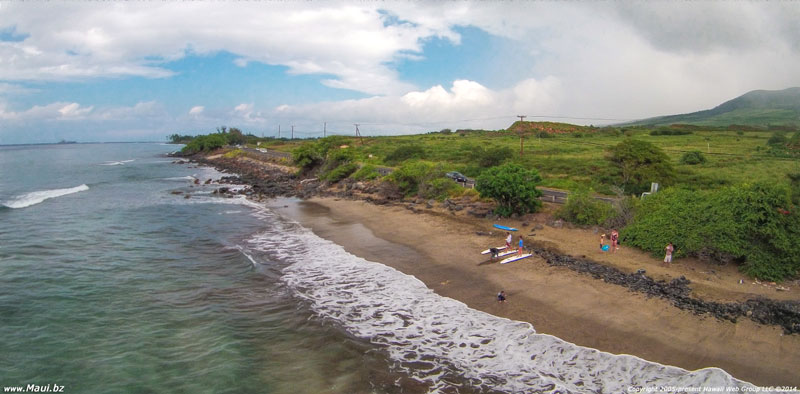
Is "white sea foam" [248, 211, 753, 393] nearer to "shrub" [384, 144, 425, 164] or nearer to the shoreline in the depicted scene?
the shoreline

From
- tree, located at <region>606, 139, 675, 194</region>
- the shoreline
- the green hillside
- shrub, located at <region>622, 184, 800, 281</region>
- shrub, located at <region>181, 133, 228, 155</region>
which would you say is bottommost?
the shoreline

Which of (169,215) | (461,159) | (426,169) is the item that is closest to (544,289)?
(426,169)

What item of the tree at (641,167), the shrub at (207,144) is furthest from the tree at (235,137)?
the tree at (641,167)

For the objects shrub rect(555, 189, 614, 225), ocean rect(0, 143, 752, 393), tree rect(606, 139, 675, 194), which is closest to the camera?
ocean rect(0, 143, 752, 393)

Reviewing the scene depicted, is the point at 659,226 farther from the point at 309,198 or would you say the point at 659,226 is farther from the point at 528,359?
the point at 309,198

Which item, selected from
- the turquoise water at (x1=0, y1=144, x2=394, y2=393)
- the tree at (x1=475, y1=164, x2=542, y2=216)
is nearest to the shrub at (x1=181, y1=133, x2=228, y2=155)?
the turquoise water at (x1=0, y1=144, x2=394, y2=393)

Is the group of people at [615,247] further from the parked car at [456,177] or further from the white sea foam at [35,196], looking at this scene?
the white sea foam at [35,196]

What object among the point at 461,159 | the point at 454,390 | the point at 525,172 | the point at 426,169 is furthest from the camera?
the point at 461,159
